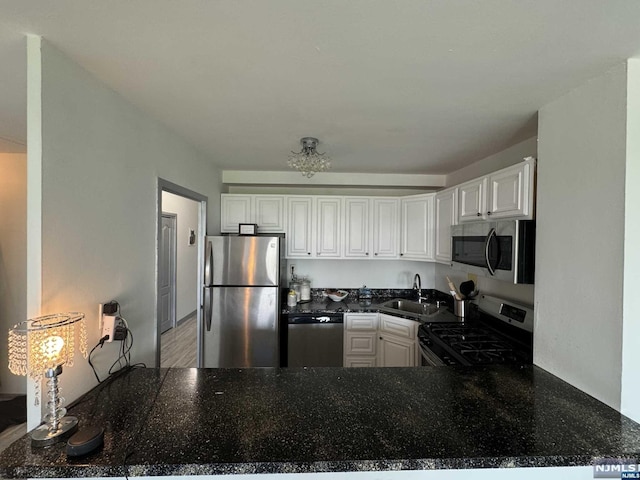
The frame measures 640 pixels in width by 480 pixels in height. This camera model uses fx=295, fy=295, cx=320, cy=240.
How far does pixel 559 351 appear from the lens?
147cm

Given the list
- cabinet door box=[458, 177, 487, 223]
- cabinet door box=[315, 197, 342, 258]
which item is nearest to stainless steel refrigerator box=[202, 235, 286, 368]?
cabinet door box=[315, 197, 342, 258]

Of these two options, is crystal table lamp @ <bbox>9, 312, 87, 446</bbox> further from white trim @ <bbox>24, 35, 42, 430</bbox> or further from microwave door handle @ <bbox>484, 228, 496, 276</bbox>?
microwave door handle @ <bbox>484, 228, 496, 276</bbox>

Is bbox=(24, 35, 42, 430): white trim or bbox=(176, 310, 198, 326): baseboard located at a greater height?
bbox=(24, 35, 42, 430): white trim

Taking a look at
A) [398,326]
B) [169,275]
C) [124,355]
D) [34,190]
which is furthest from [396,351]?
[169,275]

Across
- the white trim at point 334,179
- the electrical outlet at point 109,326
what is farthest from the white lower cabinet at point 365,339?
the electrical outlet at point 109,326

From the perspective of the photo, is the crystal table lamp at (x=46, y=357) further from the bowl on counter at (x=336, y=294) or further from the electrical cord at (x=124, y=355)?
the bowl on counter at (x=336, y=294)

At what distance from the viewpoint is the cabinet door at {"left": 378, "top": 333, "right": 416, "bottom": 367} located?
2789 millimetres

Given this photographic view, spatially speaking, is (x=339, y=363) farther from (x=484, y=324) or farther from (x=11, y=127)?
(x=11, y=127)

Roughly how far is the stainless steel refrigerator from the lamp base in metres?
1.79

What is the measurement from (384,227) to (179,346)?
3.34m

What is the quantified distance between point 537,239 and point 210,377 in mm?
1894

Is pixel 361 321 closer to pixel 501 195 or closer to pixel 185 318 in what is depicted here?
pixel 501 195

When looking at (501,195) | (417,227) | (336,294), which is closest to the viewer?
(501,195)

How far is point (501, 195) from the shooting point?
1.92m
